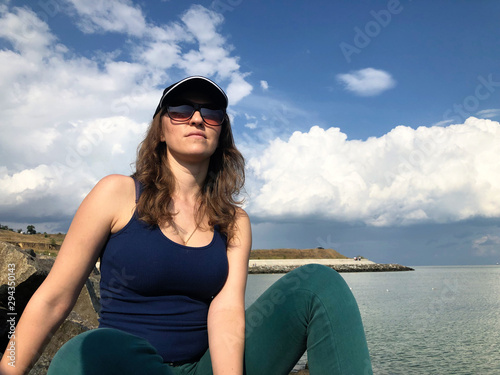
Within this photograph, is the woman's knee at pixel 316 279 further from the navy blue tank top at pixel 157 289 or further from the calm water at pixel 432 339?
the calm water at pixel 432 339

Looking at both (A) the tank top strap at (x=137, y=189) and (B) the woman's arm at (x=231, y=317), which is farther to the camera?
(A) the tank top strap at (x=137, y=189)

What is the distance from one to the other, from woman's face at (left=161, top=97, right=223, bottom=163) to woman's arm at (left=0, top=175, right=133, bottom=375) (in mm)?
322

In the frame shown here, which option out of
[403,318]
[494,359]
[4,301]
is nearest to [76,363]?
[4,301]

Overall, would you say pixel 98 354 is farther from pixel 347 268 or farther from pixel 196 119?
pixel 347 268

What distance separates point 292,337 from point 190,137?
3.29 feet

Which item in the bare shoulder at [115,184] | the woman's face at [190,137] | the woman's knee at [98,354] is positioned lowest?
the woman's knee at [98,354]

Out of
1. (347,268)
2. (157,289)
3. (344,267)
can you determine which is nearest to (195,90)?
(157,289)

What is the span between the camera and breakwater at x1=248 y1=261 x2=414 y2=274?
57622mm

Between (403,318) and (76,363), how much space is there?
664 inches

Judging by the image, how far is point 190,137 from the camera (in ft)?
6.57

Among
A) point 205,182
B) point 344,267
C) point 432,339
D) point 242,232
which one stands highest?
point 205,182

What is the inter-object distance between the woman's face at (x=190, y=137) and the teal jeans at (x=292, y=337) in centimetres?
74

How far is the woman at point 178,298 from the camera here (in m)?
1.44

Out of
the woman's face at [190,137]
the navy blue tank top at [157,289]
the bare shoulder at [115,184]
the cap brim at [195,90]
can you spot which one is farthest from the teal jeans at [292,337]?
the cap brim at [195,90]
